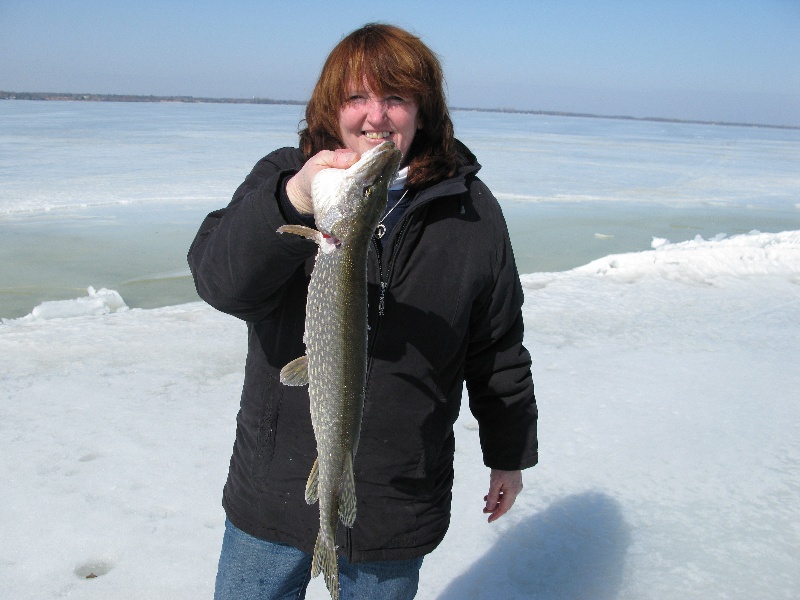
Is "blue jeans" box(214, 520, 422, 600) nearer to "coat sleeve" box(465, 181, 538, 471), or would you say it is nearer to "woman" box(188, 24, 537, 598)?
"woman" box(188, 24, 537, 598)

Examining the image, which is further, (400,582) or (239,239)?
(400,582)

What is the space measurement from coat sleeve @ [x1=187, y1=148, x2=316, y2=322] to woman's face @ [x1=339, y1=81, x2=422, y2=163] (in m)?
0.28

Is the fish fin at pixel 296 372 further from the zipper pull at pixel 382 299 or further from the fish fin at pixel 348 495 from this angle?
the zipper pull at pixel 382 299

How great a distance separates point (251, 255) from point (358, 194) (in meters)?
0.36

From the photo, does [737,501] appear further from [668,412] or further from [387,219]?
[387,219]

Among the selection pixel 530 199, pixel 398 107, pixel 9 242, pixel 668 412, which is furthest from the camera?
pixel 530 199

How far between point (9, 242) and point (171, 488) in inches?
268

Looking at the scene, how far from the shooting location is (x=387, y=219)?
6.62ft

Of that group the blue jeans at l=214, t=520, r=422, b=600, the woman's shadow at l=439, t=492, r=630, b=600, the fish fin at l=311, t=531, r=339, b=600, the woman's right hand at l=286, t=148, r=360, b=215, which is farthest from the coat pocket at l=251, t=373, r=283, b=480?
the woman's shadow at l=439, t=492, r=630, b=600

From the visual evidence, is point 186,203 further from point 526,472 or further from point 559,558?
point 559,558

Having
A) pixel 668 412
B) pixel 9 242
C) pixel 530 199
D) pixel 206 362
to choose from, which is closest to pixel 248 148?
pixel 530 199

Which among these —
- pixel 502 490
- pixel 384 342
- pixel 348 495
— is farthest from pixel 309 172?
pixel 502 490

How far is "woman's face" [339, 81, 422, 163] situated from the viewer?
1920mm

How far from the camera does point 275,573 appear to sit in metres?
2.05
